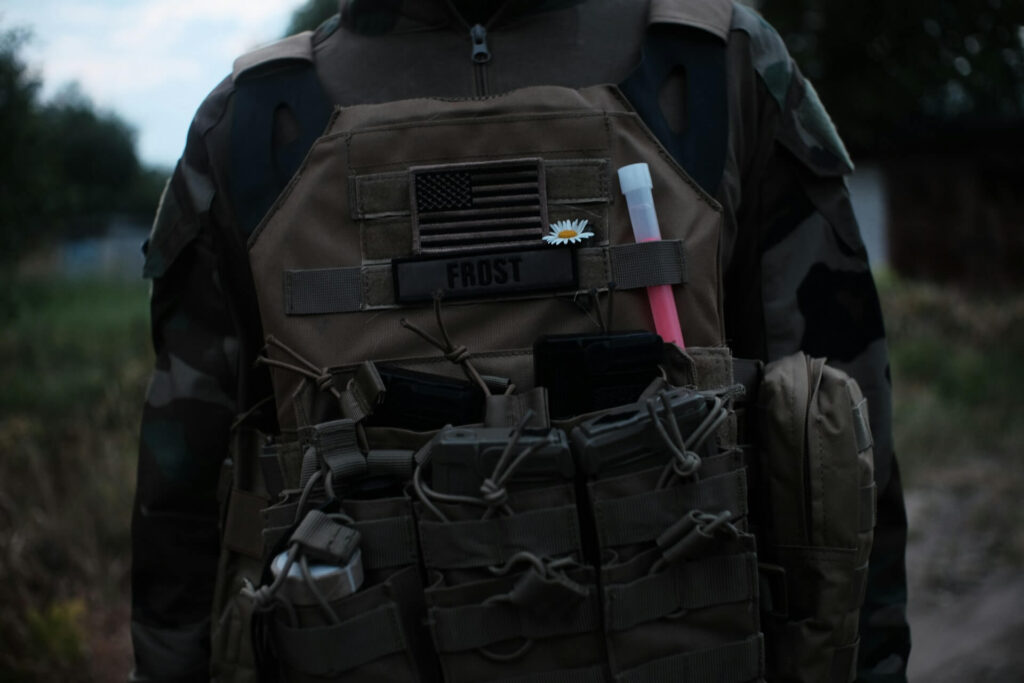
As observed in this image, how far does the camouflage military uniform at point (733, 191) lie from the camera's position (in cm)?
154

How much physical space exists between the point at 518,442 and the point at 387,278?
39cm

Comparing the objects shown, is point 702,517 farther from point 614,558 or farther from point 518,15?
point 518,15

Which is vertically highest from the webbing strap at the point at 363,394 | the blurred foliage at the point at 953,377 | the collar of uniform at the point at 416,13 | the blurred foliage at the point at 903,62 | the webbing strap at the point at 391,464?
the blurred foliage at the point at 903,62

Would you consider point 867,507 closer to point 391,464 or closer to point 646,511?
point 646,511

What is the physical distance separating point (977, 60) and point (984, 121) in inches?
247

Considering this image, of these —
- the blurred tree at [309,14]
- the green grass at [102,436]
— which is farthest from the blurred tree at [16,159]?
the blurred tree at [309,14]

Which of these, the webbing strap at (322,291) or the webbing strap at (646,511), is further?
the webbing strap at (322,291)

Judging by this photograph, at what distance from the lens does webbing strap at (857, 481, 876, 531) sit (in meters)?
1.39

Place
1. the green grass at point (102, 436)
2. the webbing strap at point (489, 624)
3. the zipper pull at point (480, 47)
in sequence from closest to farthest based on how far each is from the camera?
the webbing strap at point (489, 624)
the zipper pull at point (480, 47)
the green grass at point (102, 436)

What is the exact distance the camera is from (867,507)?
1404mm

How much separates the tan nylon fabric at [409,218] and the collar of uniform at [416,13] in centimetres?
19

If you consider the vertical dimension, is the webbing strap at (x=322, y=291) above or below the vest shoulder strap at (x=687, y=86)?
below

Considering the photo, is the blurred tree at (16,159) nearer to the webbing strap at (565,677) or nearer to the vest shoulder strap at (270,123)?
the vest shoulder strap at (270,123)

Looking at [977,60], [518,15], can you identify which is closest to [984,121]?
[977,60]
